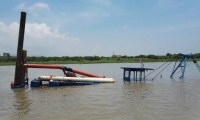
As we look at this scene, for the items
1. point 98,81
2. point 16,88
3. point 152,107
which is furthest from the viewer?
point 98,81

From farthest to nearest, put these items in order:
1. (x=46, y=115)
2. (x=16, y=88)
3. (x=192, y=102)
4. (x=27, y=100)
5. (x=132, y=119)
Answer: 1. (x=16, y=88)
2. (x=27, y=100)
3. (x=192, y=102)
4. (x=46, y=115)
5. (x=132, y=119)

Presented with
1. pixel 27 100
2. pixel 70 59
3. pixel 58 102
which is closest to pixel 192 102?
pixel 58 102

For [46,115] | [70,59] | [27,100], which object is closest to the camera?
[46,115]

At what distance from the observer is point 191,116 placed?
8914mm

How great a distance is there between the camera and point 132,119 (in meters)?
8.58

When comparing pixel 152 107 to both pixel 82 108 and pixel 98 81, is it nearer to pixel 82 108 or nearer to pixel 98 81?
pixel 82 108

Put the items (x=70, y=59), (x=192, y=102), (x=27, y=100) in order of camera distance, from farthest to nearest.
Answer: (x=70, y=59)
(x=27, y=100)
(x=192, y=102)

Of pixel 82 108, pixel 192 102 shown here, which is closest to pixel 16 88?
pixel 82 108

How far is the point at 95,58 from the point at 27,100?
76.2 metres

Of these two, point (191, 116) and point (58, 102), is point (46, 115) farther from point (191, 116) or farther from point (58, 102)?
A: point (191, 116)

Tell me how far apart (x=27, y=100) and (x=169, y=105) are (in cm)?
836

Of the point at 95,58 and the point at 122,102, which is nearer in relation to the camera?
the point at 122,102

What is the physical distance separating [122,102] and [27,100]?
5.84 metres

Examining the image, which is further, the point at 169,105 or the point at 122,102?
the point at 122,102
